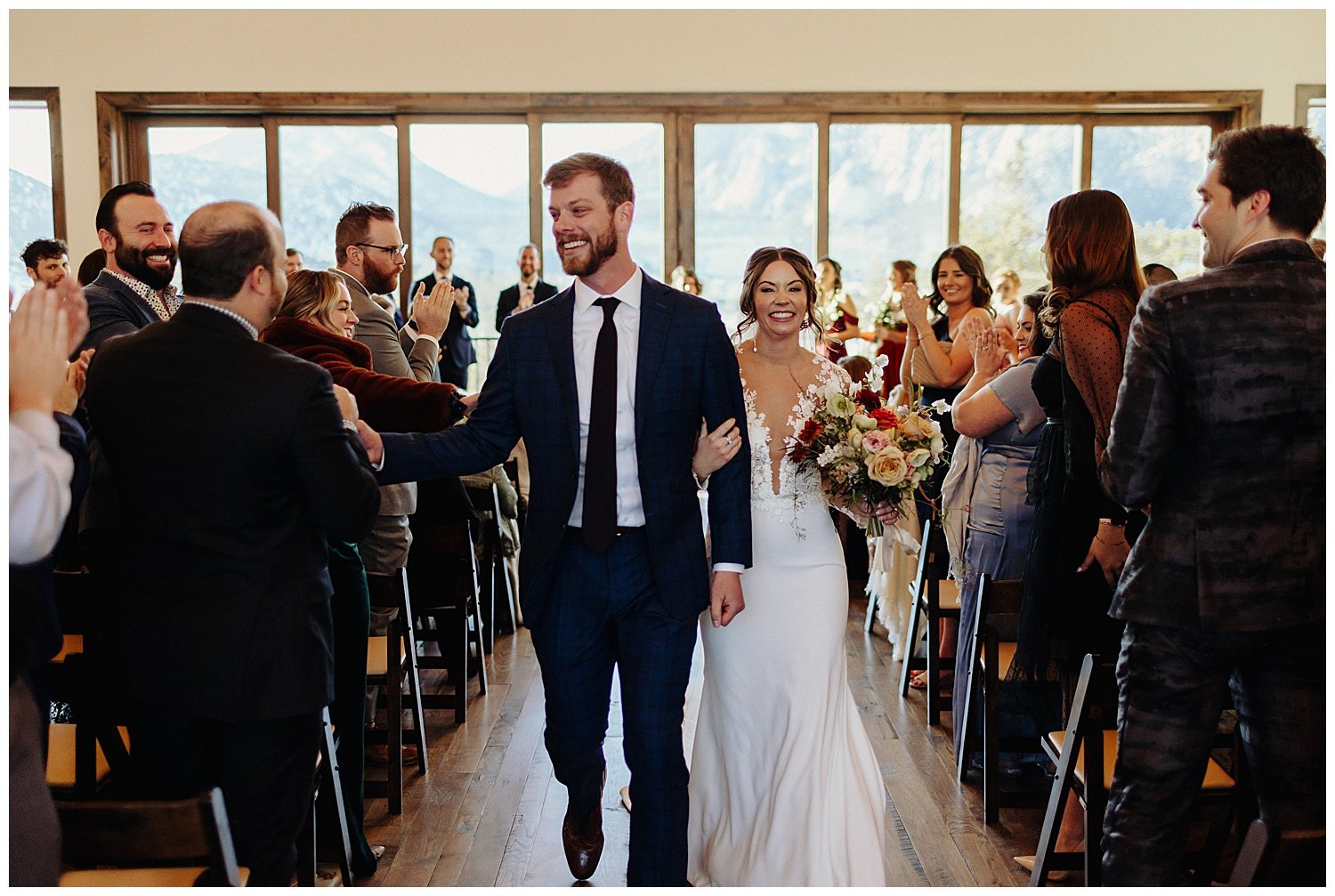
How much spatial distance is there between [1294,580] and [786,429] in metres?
1.50

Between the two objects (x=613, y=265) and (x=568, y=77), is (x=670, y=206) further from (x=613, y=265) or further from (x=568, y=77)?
(x=613, y=265)

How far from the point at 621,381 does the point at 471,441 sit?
44 centimetres

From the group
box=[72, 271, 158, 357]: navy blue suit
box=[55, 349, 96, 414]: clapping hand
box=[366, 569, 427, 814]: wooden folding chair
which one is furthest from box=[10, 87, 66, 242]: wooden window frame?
box=[55, 349, 96, 414]: clapping hand

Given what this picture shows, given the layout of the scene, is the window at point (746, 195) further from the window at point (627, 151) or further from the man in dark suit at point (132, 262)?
the man in dark suit at point (132, 262)

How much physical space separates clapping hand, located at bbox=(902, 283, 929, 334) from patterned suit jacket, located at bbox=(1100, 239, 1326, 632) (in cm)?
331

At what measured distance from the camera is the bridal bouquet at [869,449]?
3.36 meters

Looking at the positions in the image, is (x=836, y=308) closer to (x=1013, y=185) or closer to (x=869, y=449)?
(x=1013, y=185)

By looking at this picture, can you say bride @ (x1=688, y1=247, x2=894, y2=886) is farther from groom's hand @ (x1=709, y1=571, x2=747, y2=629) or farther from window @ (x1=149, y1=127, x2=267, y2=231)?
window @ (x1=149, y1=127, x2=267, y2=231)

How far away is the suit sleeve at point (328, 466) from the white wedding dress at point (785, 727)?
137 centimetres

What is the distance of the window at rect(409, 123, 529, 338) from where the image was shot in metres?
12.1

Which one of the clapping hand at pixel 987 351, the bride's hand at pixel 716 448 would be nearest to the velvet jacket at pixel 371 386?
the bride's hand at pixel 716 448

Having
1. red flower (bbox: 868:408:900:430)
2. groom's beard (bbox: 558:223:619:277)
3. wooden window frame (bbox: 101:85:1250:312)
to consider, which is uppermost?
wooden window frame (bbox: 101:85:1250:312)

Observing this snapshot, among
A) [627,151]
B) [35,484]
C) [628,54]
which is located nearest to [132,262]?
[35,484]

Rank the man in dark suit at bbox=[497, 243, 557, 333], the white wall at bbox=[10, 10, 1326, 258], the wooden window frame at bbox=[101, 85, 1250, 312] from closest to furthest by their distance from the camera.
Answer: the man in dark suit at bbox=[497, 243, 557, 333] < the white wall at bbox=[10, 10, 1326, 258] < the wooden window frame at bbox=[101, 85, 1250, 312]
